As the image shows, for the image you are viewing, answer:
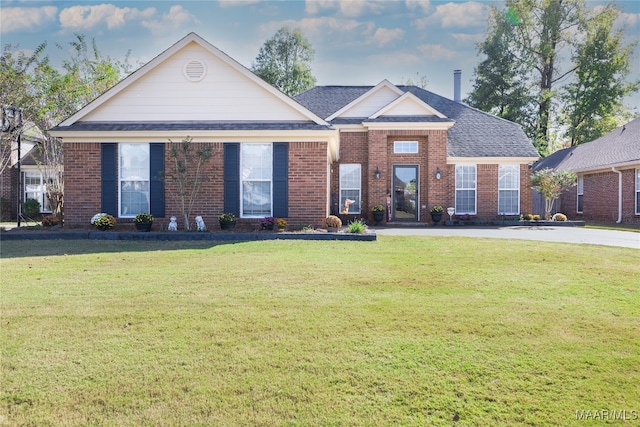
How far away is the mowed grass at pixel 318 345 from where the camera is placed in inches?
106

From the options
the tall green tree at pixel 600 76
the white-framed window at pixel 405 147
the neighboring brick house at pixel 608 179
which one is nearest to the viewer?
the white-framed window at pixel 405 147

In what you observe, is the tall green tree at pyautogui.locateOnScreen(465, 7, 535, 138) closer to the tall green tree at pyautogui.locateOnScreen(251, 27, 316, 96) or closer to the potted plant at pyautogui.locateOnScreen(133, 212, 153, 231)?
the tall green tree at pyautogui.locateOnScreen(251, 27, 316, 96)

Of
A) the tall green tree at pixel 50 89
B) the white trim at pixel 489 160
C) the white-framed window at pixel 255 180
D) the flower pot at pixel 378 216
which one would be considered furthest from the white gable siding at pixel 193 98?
the white trim at pixel 489 160

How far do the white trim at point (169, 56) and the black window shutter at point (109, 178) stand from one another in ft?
4.33

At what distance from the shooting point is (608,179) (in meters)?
21.1

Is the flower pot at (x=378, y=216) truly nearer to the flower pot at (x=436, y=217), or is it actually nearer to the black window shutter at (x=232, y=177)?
the flower pot at (x=436, y=217)

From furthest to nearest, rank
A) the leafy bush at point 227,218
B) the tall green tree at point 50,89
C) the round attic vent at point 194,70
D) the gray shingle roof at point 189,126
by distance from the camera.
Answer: the tall green tree at point 50,89 < the round attic vent at point 194,70 < the gray shingle roof at point 189,126 < the leafy bush at point 227,218

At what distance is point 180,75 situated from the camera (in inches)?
508

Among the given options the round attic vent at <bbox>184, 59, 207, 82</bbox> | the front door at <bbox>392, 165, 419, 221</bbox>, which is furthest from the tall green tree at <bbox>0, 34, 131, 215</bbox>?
the front door at <bbox>392, 165, 419, 221</bbox>

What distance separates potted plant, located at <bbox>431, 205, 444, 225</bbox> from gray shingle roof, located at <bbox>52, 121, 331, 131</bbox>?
7.74 meters

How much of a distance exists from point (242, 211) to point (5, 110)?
9151mm

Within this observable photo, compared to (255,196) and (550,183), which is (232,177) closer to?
(255,196)

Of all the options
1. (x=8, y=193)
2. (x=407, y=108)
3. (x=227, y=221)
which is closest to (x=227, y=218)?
(x=227, y=221)

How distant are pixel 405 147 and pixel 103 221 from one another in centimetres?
1270
